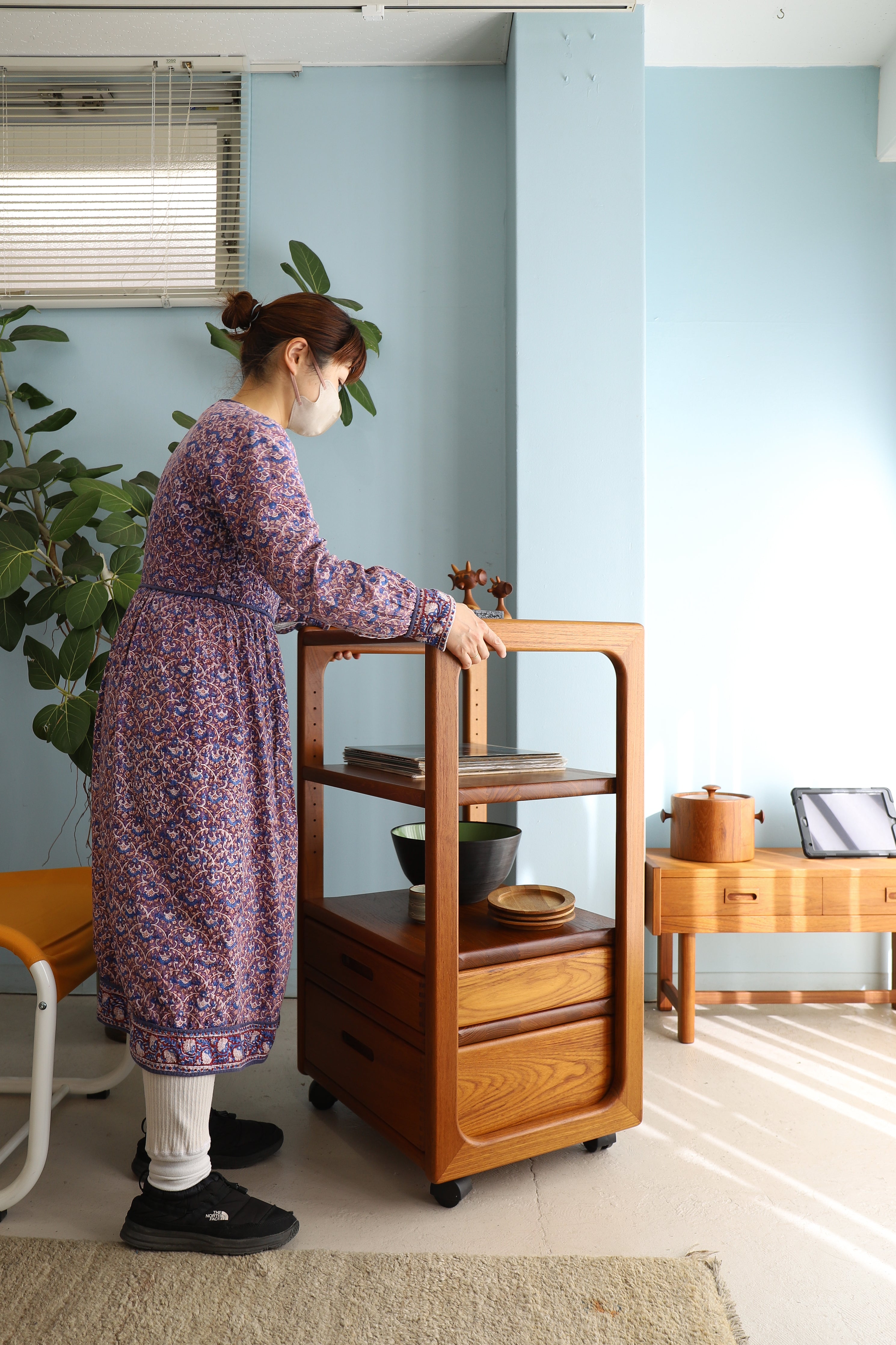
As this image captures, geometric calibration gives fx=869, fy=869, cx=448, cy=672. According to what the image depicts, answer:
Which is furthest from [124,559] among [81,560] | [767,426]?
[767,426]

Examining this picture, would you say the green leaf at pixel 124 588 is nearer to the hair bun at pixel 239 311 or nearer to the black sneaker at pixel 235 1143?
the hair bun at pixel 239 311

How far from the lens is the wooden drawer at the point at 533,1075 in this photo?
4.66ft

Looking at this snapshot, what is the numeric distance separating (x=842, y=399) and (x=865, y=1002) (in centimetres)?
169

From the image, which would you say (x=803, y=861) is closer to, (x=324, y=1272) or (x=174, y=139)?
(x=324, y=1272)

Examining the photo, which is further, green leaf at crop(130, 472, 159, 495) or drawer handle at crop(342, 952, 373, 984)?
green leaf at crop(130, 472, 159, 495)

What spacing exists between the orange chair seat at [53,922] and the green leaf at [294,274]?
5.06 feet

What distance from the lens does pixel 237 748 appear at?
1350mm

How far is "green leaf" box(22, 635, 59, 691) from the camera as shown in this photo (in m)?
2.09

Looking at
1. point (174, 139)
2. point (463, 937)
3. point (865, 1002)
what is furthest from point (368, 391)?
point (865, 1002)

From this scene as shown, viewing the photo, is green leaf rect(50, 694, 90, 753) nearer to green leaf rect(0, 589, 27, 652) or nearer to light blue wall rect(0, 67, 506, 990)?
green leaf rect(0, 589, 27, 652)

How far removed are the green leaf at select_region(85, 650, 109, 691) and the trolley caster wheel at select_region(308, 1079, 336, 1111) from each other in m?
1.07

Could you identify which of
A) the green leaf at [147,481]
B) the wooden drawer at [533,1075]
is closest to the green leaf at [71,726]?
the green leaf at [147,481]

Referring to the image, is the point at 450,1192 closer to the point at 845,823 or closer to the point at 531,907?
the point at 531,907

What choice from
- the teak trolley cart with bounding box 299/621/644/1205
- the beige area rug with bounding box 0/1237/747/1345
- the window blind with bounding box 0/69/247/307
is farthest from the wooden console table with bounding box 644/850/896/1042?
the window blind with bounding box 0/69/247/307
